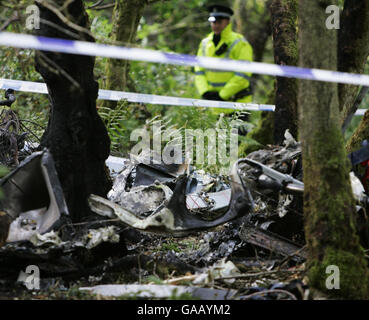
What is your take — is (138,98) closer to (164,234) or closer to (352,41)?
(352,41)

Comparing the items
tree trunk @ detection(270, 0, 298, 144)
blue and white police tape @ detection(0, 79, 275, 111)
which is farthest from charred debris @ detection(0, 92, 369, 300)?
blue and white police tape @ detection(0, 79, 275, 111)

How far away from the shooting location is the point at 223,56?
1174 centimetres

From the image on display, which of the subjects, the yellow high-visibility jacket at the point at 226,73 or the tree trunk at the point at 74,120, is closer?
the tree trunk at the point at 74,120

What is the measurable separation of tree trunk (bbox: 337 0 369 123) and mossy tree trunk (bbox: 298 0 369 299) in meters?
2.41

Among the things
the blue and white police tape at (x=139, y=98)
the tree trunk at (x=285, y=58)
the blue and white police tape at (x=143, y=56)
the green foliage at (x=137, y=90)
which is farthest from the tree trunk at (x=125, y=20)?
the blue and white police tape at (x=143, y=56)

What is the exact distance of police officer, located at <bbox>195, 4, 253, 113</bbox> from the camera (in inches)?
452

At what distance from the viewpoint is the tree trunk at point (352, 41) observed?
6.02 m

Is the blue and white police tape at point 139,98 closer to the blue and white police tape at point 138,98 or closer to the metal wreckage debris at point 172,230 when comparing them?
the blue and white police tape at point 138,98

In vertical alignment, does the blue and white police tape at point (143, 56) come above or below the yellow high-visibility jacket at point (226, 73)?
below

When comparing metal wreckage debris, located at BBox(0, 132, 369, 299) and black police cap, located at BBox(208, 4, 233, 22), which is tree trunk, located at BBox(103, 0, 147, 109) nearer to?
black police cap, located at BBox(208, 4, 233, 22)

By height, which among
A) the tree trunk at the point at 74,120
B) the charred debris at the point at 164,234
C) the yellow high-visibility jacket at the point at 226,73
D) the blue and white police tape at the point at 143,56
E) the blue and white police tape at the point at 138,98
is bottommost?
the charred debris at the point at 164,234
